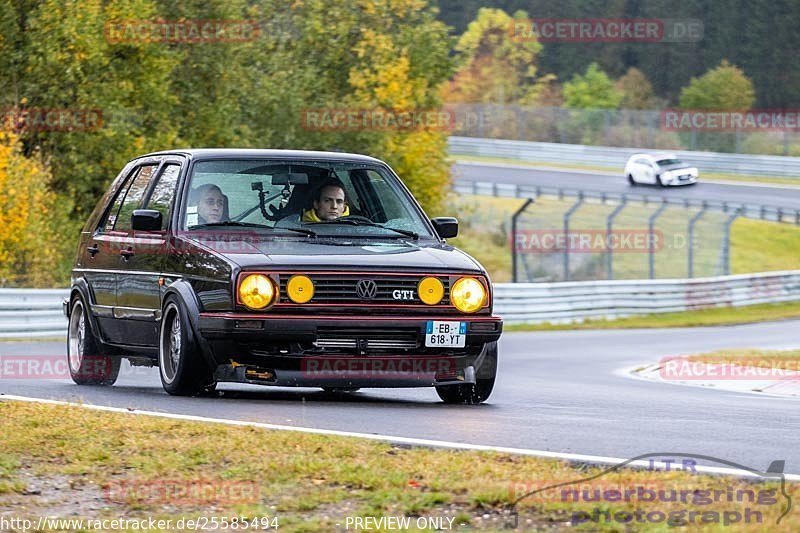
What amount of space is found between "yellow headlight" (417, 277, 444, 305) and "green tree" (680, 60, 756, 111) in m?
82.2

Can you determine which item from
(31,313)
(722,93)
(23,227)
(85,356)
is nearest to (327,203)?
Result: (85,356)

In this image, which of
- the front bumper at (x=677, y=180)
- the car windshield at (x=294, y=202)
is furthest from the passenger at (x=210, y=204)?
the front bumper at (x=677, y=180)

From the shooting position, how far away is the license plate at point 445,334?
9797 millimetres

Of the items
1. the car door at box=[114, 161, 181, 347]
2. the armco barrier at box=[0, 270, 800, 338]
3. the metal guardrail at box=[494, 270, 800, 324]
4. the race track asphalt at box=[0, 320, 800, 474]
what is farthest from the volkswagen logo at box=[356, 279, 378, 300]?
the metal guardrail at box=[494, 270, 800, 324]

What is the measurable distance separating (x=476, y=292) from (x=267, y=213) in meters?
1.60

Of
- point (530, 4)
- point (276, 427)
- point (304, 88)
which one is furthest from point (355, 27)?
point (530, 4)

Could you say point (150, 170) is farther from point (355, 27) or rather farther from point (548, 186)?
point (548, 186)

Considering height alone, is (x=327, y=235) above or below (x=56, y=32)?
below

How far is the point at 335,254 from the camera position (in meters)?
9.88

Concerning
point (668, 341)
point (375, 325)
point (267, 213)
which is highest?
point (267, 213)

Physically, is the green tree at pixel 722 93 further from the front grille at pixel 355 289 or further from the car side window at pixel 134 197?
the front grille at pixel 355 289

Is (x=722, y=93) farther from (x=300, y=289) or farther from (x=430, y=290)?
(x=300, y=289)

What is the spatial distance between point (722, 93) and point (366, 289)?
83551 mm

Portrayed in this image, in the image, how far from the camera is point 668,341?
26.0 metres
